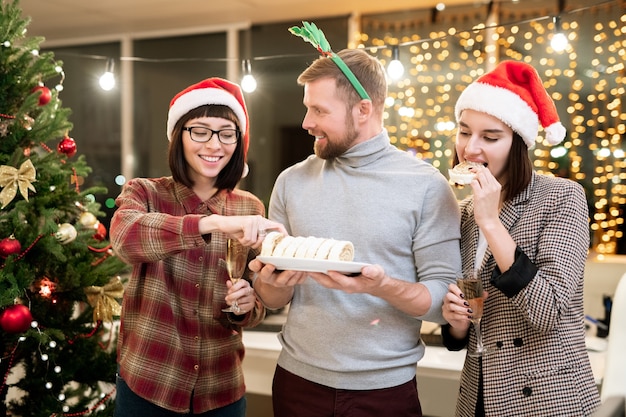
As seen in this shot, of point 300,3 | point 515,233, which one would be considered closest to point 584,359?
point 515,233

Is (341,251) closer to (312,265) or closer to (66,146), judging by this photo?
(312,265)

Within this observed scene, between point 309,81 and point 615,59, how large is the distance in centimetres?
393

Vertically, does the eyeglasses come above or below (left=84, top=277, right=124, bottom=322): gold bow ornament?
above

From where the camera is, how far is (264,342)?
327 centimetres

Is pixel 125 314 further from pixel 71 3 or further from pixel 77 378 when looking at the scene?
pixel 71 3

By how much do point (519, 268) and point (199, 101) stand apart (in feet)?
3.53

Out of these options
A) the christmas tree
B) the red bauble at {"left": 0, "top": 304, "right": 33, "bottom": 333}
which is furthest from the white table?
the red bauble at {"left": 0, "top": 304, "right": 33, "bottom": 333}

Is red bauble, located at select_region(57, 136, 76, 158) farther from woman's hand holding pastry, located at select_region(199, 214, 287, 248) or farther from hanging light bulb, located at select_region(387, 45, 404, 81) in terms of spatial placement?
hanging light bulb, located at select_region(387, 45, 404, 81)

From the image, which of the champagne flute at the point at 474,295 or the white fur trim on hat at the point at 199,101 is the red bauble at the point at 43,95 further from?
the champagne flute at the point at 474,295

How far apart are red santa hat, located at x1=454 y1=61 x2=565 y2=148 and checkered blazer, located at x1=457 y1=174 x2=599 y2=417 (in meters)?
0.17

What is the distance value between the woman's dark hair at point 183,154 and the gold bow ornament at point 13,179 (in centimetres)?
59

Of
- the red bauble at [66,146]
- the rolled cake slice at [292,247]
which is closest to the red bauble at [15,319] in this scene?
the red bauble at [66,146]

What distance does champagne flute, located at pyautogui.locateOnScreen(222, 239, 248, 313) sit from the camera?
5.97 feet

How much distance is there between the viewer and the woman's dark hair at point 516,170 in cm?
179
